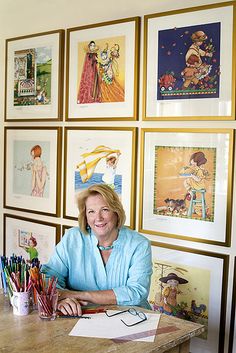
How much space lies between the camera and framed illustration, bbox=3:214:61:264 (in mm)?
3510

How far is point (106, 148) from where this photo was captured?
123 inches

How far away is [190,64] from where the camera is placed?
8.80 ft

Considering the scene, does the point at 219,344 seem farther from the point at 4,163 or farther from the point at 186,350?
the point at 4,163

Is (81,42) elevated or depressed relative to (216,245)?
elevated

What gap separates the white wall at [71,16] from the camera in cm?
270

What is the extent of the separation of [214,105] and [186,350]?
4.15 ft

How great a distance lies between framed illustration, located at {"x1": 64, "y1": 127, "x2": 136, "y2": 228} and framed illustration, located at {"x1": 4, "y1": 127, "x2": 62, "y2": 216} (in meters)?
0.11

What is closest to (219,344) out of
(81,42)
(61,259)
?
(61,259)

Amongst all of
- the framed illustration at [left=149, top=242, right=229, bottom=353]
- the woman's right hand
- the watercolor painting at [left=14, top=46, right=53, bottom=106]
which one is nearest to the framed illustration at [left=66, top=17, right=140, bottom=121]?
the watercolor painting at [left=14, top=46, right=53, bottom=106]

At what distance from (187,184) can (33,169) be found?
1.33m

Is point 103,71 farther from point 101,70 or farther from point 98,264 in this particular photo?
point 98,264

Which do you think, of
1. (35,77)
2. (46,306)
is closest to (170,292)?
(46,306)

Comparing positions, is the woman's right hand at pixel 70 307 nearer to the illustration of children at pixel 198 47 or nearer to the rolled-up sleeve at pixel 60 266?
the rolled-up sleeve at pixel 60 266

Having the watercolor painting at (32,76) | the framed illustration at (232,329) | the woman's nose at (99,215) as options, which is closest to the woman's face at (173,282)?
the framed illustration at (232,329)
